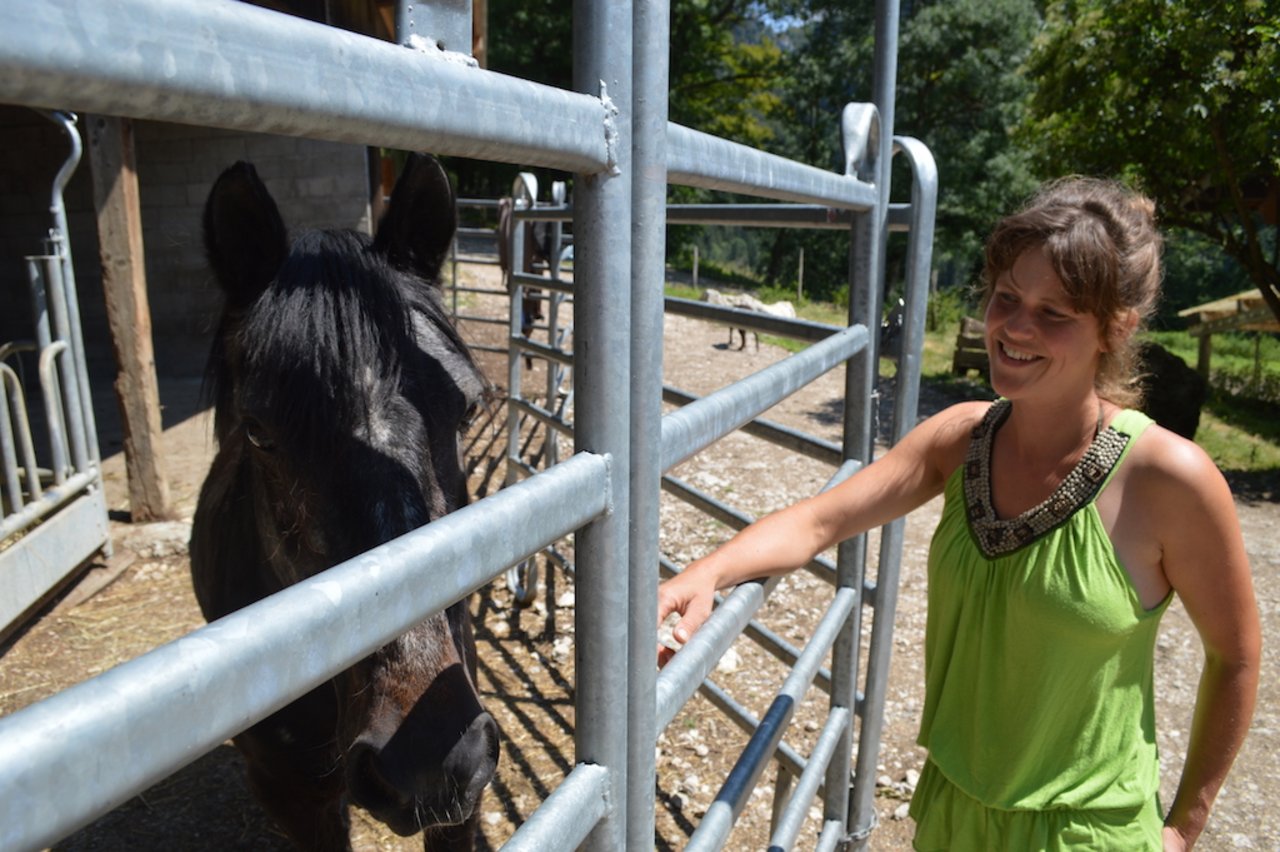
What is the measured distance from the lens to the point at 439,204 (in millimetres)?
1942

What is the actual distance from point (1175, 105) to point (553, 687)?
7255mm

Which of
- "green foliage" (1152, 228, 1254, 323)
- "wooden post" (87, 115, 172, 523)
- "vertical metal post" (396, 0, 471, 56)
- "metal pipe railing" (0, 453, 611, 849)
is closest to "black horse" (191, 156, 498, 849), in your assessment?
"metal pipe railing" (0, 453, 611, 849)

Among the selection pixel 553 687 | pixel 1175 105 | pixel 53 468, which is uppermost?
pixel 1175 105

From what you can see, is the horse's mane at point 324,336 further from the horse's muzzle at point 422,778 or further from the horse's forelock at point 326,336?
the horse's muzzle at point 422,778

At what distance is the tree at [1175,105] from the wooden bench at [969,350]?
392 centimetres

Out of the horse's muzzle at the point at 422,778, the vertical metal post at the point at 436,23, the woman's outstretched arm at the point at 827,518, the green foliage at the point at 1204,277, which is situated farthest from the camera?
the green foliage at the point at 1204,277

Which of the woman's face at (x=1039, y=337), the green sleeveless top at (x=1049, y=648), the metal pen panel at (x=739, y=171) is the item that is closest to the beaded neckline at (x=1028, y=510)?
the green sleeveless top at (x=1049, y=648)

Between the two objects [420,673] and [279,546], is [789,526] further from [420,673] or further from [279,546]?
[279,546]

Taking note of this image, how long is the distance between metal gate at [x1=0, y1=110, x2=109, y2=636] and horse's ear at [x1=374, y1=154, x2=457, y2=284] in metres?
3.18

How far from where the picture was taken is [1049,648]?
5.05ft

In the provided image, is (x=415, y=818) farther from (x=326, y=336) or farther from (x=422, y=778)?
(x=326, y=336)

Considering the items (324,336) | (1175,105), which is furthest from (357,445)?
(1175,105)

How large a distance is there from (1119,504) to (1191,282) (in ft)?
131

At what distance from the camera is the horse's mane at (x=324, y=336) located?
1500 mm
